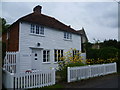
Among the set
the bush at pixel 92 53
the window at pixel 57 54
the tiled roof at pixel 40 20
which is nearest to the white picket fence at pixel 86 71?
the bush at pixel 92 53

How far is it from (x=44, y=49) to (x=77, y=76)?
557cm

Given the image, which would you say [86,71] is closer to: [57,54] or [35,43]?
[57,54]

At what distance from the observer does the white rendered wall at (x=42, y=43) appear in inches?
410

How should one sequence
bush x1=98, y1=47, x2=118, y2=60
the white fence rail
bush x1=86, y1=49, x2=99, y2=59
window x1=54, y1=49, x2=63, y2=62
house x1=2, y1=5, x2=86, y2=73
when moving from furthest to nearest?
1. bush x1=86, y1=49, x2=99, y2=59
2. window x1=54, y1=49, x2=63, y2=62
3. bush x1=98, y1=47, x2=118, y2=60
4. house x1=2, y1=5, x2=86, y2=73
5. the white fence rail

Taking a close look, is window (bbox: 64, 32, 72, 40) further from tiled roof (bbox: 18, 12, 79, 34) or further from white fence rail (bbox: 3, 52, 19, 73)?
white fence rail (bbox: 3, 52, 19, 73)

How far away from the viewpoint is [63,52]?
13930mm

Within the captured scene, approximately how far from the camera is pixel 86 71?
26.6 feet

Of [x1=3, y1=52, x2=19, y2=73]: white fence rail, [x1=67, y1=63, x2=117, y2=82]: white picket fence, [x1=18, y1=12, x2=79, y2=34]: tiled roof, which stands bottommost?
[x1=67, y1=63, x2=117, y2=82]: white picket fence

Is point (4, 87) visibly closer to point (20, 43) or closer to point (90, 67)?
point (20, 43)

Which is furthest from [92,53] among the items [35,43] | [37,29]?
[37,29]

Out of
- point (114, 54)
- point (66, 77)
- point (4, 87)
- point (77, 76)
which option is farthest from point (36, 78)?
point (114, 54)

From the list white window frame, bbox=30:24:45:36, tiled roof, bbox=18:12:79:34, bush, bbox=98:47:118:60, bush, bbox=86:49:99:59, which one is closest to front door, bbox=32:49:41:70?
white window frame, bbox=30:24:45:36

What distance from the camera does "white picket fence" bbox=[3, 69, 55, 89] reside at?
519cm

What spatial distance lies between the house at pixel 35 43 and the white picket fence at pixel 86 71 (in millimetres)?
4487
